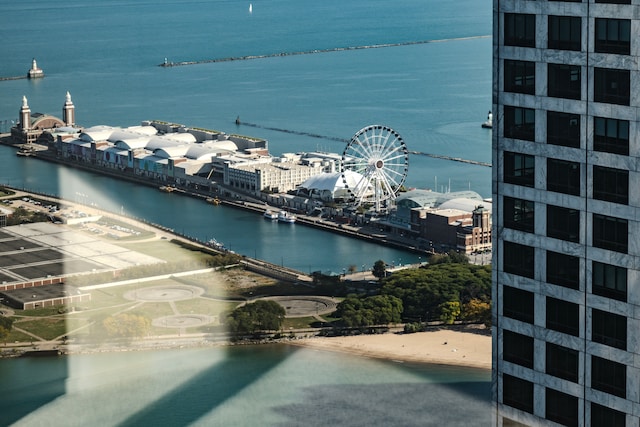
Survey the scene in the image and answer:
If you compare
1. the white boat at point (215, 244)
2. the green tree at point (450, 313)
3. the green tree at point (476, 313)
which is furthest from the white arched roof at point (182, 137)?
the green tree at point (476, 313)

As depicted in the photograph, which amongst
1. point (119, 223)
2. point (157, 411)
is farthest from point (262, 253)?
point (157, 411)

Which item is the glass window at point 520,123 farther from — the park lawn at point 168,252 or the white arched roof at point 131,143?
the white arched roof at point 131,143

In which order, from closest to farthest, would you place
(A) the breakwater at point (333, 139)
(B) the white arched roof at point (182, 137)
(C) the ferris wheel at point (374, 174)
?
(C) the ferris wheel at point (374, 174)
(A) the breakwater at point (333, 139)
(B) the white arched roof at point (182, 137)

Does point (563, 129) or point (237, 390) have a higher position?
point (563, 129)

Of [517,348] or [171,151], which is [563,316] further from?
[171,151]

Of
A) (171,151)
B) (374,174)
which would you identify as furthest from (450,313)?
(171,151)

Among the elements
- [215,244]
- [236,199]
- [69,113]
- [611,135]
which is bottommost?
[236,199]
